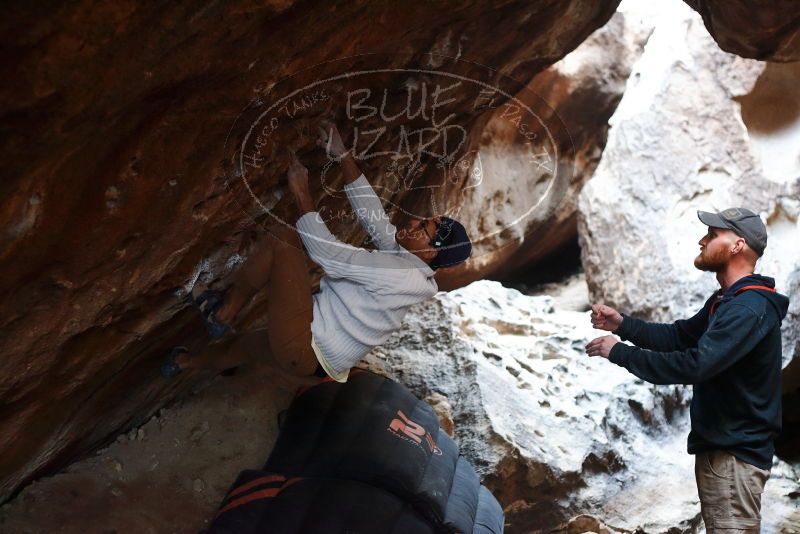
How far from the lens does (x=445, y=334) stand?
4.35m

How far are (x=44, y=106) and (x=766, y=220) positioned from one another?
4.76 m

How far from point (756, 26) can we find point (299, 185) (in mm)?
1936

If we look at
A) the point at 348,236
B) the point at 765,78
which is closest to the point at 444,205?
the point at 348,236

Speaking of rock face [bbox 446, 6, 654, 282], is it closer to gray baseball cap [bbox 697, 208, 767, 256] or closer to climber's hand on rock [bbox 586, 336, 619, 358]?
climber's hand on rock [bbox 586, 336, 619, 358]

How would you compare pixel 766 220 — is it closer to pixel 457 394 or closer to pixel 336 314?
pixel 457 394

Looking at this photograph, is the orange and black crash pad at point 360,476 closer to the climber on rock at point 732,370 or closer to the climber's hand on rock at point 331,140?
the climber on rock at point 732,370

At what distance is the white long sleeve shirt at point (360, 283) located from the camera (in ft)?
8.22

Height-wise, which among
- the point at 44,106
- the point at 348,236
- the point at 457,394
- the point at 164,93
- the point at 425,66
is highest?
the point at 44,106

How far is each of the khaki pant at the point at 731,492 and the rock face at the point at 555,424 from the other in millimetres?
924

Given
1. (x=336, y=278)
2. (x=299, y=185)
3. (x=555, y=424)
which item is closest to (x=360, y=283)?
(x=336, y=278)

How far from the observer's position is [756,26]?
3.20 meters

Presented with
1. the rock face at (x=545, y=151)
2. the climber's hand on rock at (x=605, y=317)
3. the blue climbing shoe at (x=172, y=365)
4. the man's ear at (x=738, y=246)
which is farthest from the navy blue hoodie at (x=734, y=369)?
the blue climbing shoe at (x=172, y=365)

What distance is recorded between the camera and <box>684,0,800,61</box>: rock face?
309cm

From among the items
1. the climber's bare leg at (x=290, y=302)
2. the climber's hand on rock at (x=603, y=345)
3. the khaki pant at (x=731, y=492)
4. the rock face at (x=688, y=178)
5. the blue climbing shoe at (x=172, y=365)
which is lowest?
the rock face at (x=688, y=178)
